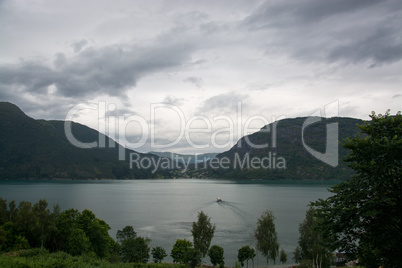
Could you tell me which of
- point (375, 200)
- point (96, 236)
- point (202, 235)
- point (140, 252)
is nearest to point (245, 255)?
point (202, 235)

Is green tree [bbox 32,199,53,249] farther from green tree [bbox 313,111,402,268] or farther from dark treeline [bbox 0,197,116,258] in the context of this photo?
green tree [bbox 313,111,402,268]

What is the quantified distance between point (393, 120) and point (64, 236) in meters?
51.8

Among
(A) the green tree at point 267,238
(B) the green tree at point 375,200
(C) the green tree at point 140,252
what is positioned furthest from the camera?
(C) the green tree at point 140,252

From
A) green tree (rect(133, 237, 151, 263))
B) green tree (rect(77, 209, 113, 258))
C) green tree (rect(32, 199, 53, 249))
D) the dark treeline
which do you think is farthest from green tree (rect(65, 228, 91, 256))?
green tree (rect(133, 237, 151, 263))

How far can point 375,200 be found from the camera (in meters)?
15.6

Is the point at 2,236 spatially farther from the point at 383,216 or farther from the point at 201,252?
the point at 383,216

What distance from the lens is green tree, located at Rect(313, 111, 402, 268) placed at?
15.7 m

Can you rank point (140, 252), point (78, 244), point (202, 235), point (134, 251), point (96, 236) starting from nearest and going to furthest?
point (78, 244)
point (96, 236)
point (202, 235)
point (134, 251)
point (140, 252)

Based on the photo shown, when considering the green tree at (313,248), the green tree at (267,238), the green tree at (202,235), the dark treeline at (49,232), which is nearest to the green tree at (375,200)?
the green tree at (313,248)

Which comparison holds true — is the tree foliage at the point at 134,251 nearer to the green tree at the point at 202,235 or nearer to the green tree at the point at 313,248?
the green tree at the point at 202,235

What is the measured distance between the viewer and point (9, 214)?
52.0 metres

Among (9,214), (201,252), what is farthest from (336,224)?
(9,214)

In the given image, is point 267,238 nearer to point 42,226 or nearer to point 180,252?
point 180,252

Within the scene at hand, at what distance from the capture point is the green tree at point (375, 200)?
15664 millimetres
